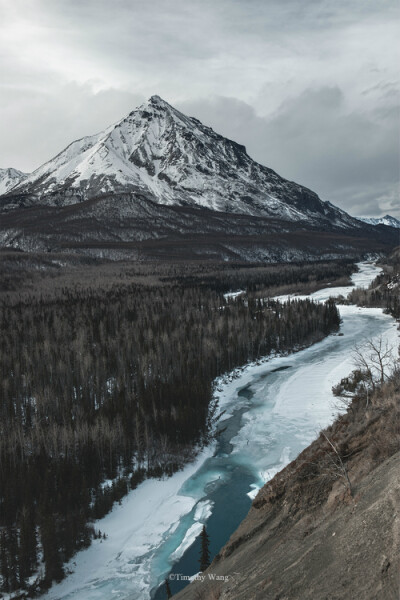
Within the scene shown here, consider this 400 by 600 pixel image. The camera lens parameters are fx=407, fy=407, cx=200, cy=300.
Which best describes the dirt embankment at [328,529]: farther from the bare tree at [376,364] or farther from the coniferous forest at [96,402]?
the coniferous forest at [96,402]

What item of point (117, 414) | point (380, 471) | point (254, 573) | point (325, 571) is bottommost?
point (117, 414)

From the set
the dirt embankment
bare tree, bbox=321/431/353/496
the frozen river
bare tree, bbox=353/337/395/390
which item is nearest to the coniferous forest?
the frozen river

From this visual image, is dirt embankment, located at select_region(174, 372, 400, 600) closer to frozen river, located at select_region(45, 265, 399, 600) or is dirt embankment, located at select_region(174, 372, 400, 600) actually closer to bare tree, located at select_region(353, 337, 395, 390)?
bare tree, located at select_region(353, 337, 395, 390)

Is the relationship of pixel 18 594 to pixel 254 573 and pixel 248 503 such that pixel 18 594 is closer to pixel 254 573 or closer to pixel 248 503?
pixel 248 503

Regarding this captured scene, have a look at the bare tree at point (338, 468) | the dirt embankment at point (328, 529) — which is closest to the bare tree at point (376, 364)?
the dirt embankment at point (328, 529)

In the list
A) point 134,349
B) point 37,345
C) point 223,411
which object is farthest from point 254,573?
point 37,345
